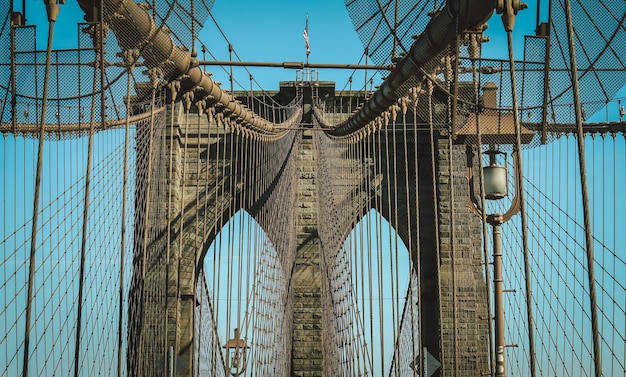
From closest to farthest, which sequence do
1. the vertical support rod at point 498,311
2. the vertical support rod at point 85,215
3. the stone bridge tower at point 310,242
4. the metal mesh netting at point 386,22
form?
1. the vertical support rod at point 85,215
2. the metal mesh netting at point 386,22
3. the vertical support rod at point 498,311
4. the stone bridge tower at point 310,242

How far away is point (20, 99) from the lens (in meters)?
5.66

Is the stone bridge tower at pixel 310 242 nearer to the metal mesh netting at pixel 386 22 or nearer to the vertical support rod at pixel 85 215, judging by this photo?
the metal mesh netting at pixel 386 22

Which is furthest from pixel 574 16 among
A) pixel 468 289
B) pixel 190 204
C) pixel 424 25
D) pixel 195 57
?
pixel 190 204

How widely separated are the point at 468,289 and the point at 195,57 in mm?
10641

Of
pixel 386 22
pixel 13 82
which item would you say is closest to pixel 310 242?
pixel 386 22

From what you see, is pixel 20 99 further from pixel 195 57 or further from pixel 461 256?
pixel 461 256

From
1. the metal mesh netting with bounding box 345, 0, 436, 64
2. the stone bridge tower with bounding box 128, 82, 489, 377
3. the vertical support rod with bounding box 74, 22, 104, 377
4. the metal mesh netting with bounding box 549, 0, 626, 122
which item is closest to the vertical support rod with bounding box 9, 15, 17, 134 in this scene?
the vertical support rod with bounding box 74, 22, 104, 377

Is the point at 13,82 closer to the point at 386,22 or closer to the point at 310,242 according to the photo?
the point at 386,22

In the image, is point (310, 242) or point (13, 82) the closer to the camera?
point (13, 82)

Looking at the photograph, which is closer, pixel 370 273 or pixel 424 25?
pixel 424 25

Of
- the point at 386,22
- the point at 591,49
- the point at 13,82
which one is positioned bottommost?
the point at 13,82

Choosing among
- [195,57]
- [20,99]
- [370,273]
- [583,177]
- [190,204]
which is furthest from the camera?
[190,204]

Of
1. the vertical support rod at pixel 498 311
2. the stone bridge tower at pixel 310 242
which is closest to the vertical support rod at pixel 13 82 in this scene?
the vertical support rod at pixel 498 311

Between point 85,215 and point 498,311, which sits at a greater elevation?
point 85,215
